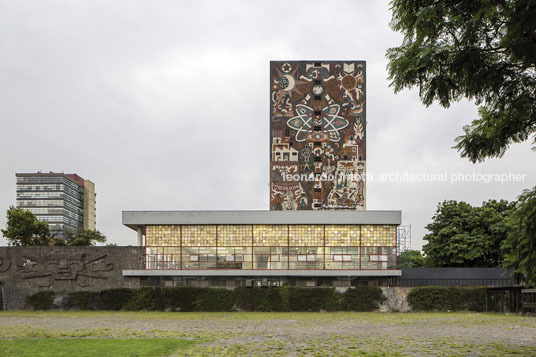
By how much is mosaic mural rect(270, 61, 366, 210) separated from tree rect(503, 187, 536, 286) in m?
44.1

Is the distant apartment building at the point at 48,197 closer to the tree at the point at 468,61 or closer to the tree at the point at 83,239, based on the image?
the tree at the point at 83,239

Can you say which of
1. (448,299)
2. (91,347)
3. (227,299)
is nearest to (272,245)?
(227,299)

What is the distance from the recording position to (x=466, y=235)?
47.1m

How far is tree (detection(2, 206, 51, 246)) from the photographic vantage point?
60.4 meters

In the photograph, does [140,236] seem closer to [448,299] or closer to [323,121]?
[448,299]

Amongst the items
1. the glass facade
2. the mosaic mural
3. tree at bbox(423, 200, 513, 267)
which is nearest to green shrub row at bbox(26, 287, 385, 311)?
the glass facade

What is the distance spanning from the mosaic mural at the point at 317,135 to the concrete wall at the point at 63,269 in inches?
887

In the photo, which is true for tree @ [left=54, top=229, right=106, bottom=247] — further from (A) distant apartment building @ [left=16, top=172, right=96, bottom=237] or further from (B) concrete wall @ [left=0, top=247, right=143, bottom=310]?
(A) distant apartment building @ [left=16, top=172, right=96, bottom=237]

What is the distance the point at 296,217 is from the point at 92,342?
22.3 metres

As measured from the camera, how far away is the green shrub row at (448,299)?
1131 inches

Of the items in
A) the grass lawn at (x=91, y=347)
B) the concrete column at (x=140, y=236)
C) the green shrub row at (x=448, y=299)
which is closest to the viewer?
the grass lawn at (x=91, y=347)

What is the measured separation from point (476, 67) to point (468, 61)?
21 centimetres

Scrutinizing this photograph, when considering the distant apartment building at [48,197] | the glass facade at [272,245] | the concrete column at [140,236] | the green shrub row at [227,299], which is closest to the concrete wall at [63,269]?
the green shrub row at [227,299]

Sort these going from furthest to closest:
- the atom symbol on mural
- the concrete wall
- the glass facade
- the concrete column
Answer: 1. the atom symbol on mural
2. the concrete column
3. the glass facade
4. the concrete wall
